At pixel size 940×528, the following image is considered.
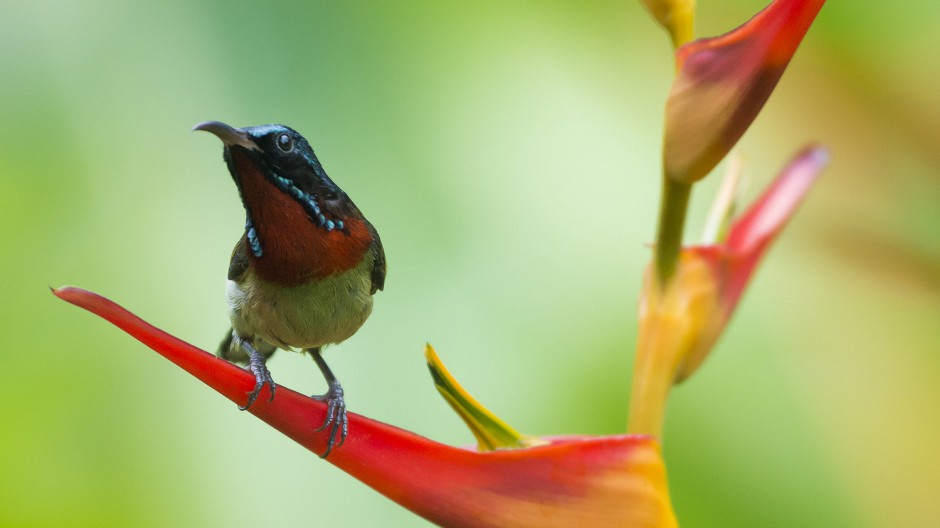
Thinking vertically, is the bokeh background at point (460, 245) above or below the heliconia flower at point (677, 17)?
below

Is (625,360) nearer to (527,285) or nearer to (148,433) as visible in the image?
(527,285)

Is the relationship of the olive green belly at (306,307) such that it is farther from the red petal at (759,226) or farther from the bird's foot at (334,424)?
the red petal at (759,226)

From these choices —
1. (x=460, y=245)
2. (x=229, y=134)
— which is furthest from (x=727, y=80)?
(x=460, y=245)

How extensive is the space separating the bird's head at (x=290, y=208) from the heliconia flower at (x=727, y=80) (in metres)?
0.11

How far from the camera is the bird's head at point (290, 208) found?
240mm

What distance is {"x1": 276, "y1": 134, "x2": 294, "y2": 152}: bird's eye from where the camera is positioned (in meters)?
0.24

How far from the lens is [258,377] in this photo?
11.6 inches

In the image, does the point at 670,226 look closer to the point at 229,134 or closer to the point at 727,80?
the point at 727,80

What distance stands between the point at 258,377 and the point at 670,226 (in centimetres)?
15

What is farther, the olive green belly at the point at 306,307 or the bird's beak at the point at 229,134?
the olive green belly at the point at 306,307

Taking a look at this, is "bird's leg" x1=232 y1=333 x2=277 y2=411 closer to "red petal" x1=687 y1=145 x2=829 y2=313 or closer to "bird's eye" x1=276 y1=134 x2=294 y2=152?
"bird's eye" x1=276 y1=134 x2=294 y2=152

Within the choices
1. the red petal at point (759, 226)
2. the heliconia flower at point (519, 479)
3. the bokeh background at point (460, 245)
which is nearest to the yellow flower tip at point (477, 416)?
the heliconia flower at point (519, 479)

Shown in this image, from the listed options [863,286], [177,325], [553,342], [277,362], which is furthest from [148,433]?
[863,286]

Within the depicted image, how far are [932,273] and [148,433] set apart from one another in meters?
0.75
